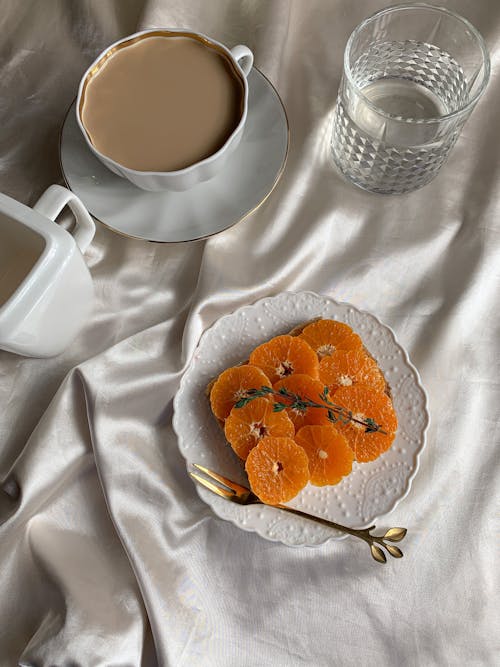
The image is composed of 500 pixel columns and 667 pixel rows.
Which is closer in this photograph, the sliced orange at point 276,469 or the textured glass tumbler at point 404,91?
the sliced orange at point 276,469

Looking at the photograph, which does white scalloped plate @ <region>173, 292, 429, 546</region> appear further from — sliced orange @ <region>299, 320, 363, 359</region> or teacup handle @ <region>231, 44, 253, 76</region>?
teacup handle @ <region>231, 44, 253, 76</region>

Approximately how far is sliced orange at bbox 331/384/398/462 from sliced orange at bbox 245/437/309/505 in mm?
68

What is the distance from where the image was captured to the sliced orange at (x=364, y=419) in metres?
0.84

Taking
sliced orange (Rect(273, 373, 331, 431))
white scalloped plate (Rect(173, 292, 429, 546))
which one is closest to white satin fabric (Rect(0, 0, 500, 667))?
white scalloped plate (Rect(173, 292, 429, 546))

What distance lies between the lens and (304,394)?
84cm

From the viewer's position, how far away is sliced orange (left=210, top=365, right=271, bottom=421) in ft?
2.80

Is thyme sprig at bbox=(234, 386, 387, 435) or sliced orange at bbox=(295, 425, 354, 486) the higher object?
thyme sprig at bbox=(234, 386, 387, 435)

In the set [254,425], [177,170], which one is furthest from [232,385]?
[177,170]

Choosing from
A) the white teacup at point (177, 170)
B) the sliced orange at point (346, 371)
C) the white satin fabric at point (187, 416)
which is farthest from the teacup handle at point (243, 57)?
the sliced orange at point (346, 371)

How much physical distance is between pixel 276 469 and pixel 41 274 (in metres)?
0.34

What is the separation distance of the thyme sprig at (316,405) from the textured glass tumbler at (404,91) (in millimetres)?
341

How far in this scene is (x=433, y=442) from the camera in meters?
0.93

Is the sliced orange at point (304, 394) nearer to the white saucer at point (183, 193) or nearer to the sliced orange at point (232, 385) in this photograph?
the sliced orange at point (232, 385)

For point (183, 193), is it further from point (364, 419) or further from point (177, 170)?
point (364, 419)
